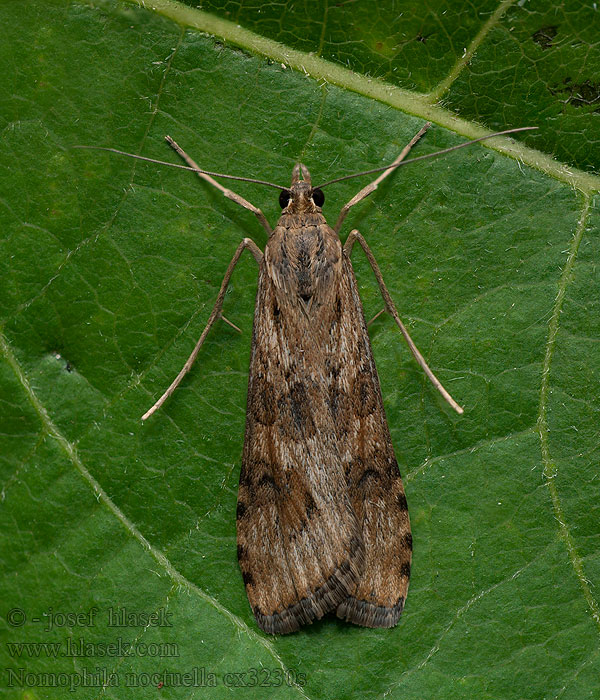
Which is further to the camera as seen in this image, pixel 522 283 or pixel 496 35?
pixel 522 283

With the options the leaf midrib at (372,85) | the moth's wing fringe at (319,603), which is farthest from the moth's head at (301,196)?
the moth's wing fringe at (319,603)

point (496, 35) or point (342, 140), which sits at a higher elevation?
point (496, 35)

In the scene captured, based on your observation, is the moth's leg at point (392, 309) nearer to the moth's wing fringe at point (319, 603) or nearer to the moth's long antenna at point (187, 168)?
the moth's long antenna at point (187, 168)

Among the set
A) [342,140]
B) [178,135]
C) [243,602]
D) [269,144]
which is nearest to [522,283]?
[342,140]

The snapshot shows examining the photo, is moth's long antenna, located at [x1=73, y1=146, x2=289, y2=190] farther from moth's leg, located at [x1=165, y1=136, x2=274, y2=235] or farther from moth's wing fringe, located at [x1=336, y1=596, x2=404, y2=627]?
moth's wing fringe, located at [x1=336, y1=596, x2=404, y2=627]

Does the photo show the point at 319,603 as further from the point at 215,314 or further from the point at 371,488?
the point at 215,314

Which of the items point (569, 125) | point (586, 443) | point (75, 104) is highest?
point (569, 125)

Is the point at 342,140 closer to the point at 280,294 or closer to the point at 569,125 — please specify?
the point at 280,294

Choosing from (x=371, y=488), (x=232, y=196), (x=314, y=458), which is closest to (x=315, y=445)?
(x=314, y=458)
